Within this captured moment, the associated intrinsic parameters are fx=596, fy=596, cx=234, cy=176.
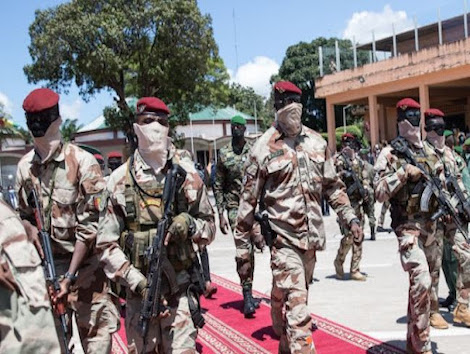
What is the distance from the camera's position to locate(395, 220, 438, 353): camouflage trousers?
4.57 meters

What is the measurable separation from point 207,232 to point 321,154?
1.40m

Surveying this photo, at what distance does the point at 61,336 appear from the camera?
3.70 metres

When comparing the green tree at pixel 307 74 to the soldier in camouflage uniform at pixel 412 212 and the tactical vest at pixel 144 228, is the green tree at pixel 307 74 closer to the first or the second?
the soldier in camouflage uniform at pixel 412 212

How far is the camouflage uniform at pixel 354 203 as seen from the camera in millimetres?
8055

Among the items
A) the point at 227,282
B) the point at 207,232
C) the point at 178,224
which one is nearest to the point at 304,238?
the point at 207,232

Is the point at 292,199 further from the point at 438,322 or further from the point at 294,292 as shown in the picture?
the point at 438,322

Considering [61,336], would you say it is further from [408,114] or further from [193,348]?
[408,114]

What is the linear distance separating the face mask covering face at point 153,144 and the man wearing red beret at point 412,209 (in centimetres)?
191

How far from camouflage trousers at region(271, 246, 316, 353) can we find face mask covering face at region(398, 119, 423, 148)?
1289 millimetres

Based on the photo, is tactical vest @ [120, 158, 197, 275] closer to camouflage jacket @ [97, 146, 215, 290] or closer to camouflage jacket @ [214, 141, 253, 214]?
camouflage jacket @ [97, 146, 215, 290]

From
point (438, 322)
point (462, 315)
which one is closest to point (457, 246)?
point (462, 315)

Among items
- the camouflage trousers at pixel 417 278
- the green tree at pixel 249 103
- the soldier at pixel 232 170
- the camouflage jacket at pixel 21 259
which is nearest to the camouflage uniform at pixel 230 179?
the soldier at pixel 232 170

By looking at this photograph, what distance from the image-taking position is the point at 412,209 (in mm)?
4879

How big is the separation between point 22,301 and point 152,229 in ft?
6.48
